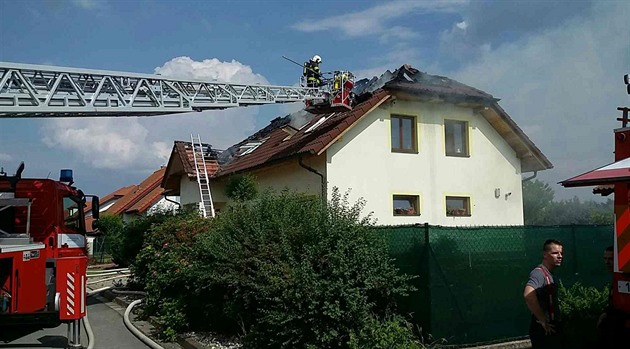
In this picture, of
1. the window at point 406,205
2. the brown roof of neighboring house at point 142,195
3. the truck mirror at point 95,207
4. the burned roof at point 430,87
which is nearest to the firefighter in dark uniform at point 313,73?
the burned roof at point 430,87

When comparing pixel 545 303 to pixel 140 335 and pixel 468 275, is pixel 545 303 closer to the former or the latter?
pixel 468 275

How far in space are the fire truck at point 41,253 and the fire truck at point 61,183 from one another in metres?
0.01

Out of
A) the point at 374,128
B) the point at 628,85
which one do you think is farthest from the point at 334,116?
the point at 628,85

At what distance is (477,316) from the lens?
23.7 feet

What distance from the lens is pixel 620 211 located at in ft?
14.5

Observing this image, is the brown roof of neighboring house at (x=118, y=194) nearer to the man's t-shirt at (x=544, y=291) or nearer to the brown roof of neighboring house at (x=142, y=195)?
the brown roof of neighboring house at (x=142, y=195)

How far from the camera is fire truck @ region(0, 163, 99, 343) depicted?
830 centimetres

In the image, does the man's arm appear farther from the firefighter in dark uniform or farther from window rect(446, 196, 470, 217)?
the firefighter in dark uniform

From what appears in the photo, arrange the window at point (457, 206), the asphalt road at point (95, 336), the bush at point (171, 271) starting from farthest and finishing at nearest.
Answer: the window at point (457, 206) → the bush at point (171, 271) → the asphalt road at point (95, 336)

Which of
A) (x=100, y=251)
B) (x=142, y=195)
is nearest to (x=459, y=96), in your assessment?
(x=100, y=251)

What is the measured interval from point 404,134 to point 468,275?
8.86m

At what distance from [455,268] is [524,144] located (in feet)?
34.8

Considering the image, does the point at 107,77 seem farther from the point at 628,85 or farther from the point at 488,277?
the point at 628,85

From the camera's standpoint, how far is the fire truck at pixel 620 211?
14.2 feet
